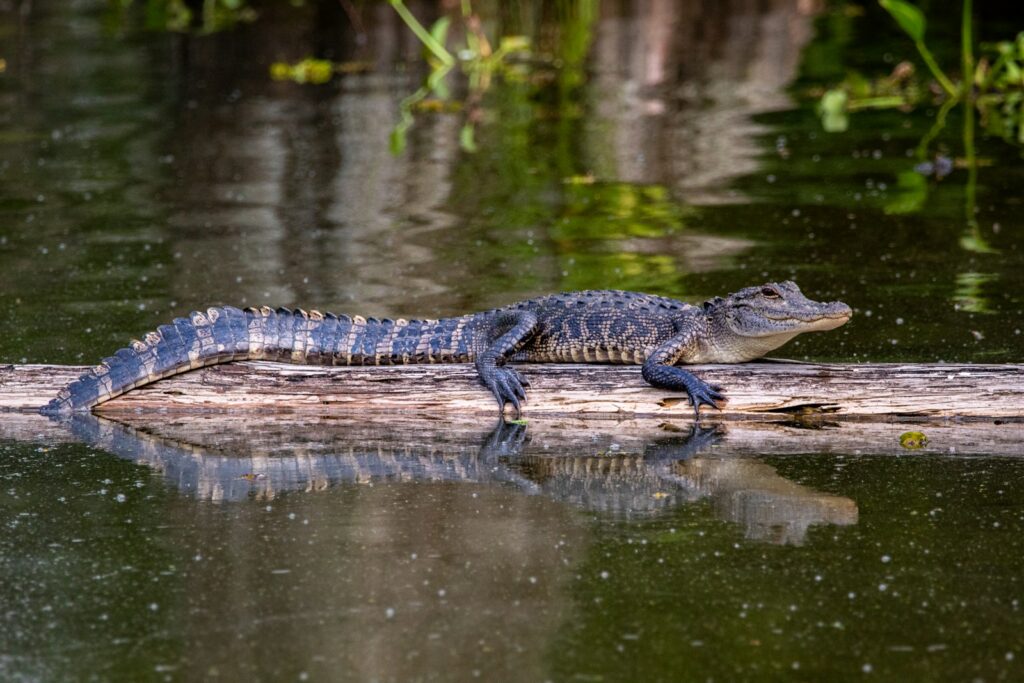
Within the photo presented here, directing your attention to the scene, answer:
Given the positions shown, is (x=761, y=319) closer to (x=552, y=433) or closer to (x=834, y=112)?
(x=552, y=433)

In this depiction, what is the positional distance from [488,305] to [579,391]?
2.17 m

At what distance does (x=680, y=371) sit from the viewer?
663 cm

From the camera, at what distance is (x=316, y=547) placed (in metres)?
5.23

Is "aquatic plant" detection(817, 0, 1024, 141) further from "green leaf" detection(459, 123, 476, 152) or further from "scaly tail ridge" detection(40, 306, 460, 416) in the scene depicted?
"scaly tail ridge" detection(40, 306, 460, 416)

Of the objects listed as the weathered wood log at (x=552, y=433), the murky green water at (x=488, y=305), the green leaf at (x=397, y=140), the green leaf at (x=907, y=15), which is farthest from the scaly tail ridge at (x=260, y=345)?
the green leaf at (x=397, y=140)

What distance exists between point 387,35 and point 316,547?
16.4 meters

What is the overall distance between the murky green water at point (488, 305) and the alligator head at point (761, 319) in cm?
64

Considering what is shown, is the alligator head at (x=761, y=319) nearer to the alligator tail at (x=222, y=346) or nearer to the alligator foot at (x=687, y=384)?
the alligator foot at (x=687, y=384)

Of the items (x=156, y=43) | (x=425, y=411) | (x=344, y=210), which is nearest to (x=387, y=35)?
(x=156, y=43)

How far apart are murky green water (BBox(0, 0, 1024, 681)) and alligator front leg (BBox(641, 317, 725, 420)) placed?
285 mm

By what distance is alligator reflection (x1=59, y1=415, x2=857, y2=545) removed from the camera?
5660 millimetres

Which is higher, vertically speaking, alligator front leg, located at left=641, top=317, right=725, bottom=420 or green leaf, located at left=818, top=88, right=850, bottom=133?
green leaf, located at left=818, top=88, right=850, bottom=133

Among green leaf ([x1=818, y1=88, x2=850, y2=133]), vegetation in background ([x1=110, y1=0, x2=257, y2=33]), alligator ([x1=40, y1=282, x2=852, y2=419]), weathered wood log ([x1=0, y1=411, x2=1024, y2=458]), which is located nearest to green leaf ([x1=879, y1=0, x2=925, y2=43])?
green leaf ([x1=818, y1=88, x2=850, y2=133])

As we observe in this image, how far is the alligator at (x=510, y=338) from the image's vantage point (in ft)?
22.0
